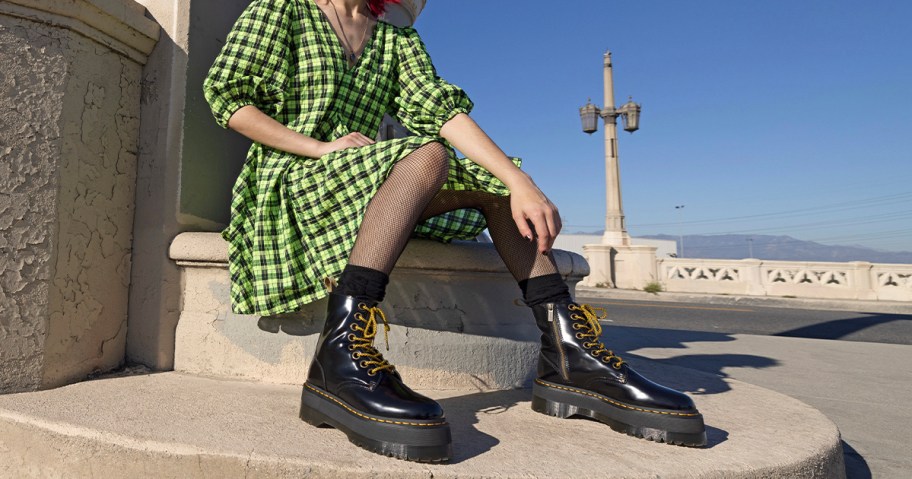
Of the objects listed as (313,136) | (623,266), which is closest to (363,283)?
(313,136)

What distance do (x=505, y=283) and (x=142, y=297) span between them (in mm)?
1343

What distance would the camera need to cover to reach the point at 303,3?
5.61 feet

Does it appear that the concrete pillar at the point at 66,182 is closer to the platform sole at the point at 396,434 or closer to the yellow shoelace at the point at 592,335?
the platform sole at the point at 396,434

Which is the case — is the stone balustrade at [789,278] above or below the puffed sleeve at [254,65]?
below

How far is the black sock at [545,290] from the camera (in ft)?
4.77

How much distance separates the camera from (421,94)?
68.1 inches

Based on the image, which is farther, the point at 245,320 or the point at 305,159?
the point at 245,320

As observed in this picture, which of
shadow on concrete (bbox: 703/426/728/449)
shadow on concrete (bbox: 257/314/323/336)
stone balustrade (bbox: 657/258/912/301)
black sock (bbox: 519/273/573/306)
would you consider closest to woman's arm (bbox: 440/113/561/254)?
black sock (bbox: 519/273/573/306)

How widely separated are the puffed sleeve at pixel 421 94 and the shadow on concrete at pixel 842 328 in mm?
6592

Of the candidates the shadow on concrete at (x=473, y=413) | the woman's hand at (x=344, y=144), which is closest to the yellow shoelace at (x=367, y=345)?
the shadow on concrete at (x=473, y=413)

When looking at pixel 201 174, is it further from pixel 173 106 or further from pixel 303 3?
pixel 303 3

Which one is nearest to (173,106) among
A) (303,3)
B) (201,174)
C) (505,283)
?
(201,174)

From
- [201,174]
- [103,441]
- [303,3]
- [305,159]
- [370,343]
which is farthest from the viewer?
[201,174]

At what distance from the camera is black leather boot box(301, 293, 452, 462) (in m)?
1.04
